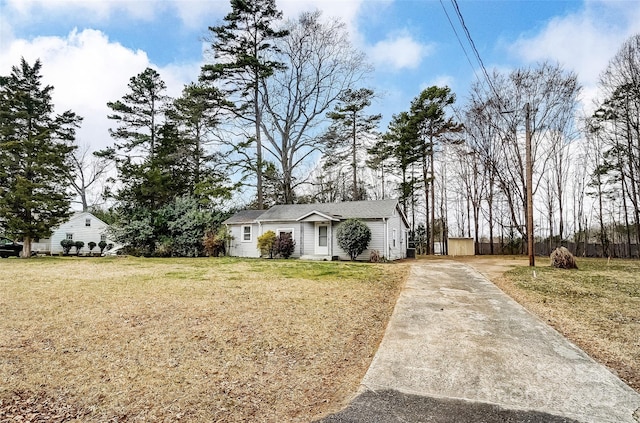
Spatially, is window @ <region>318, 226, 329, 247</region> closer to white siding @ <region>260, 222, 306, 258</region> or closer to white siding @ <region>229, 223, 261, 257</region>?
white siding @ <region>260, 222, 306, 258</region>

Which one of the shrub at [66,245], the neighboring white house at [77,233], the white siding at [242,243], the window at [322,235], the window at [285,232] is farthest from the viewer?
the neighboring white house at [77,233]

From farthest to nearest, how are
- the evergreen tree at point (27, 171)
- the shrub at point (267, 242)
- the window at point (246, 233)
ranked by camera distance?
the window at point (246, 233) → the shrub at point (267, 242) → the evergreen tree at point (27, 171)

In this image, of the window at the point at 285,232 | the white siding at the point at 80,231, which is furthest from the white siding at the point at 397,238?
the white siding at the point at 80,231

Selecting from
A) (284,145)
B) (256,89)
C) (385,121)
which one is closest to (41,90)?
(256,89)

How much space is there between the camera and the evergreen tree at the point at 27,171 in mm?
18156

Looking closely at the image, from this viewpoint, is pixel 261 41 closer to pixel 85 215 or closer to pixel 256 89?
pixel 256 89

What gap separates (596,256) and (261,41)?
89.2 feet

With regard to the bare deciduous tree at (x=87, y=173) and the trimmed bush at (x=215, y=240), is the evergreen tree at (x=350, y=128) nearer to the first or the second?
the trimmed bush at (x=215, y=240)

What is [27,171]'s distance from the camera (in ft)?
61.4

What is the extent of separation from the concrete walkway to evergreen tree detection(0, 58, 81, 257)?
21125mm

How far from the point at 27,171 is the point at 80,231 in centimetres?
1169

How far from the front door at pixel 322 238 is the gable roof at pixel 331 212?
744 mm

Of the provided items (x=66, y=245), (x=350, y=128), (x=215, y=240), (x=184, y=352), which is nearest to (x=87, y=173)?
(x=66, y=245)

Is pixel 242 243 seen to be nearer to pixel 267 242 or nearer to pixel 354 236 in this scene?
pixel 267 242
